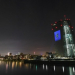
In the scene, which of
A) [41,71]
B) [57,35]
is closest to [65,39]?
[57,35]

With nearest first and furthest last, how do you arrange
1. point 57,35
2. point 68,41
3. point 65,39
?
point 68,41, point 65,39, point 57,35

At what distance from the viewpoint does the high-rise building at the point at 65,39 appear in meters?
94.2

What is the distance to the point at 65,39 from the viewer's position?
96688 mm

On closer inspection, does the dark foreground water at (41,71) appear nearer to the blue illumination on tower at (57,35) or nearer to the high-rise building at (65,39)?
the high-rise building at (65,39)

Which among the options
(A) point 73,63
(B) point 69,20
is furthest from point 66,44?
(A) point 73,63

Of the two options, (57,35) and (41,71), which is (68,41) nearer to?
(57,35)

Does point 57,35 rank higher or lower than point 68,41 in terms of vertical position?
higher

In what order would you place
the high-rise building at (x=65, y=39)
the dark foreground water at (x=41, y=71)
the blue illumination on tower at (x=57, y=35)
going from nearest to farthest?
the dark foreground water at (x=41, y=71), the high-rise building at (x=65, y=39), the blue illumination on tower at (x=57, y=35)

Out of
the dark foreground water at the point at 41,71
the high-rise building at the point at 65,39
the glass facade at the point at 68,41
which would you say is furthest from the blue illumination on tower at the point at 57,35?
the dark foreground water at the point at 41,71

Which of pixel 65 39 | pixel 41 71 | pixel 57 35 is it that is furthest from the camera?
pixel 57 35

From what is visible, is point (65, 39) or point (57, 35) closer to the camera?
point (65, 39)

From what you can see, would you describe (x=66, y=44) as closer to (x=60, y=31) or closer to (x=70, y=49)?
(x=70, y=49)

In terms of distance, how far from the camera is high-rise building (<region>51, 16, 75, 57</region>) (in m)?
94.2

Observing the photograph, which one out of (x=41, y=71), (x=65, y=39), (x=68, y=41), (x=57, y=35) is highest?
(x=57, y=35)
